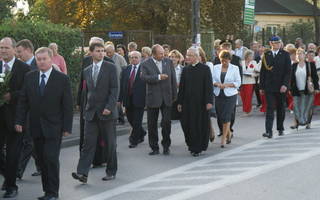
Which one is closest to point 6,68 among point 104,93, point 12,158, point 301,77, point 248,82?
point 12,158

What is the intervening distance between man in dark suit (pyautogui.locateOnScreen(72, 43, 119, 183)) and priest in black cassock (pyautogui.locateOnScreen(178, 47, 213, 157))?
2.53 metres

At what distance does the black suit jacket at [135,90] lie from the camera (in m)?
13.3

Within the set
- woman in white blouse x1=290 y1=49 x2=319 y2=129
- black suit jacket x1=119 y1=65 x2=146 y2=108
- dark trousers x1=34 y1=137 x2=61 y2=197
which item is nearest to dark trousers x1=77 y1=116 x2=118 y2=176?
dark trousers x1=34 y1=137 x2=61 y2=197

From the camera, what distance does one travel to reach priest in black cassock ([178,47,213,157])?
11.9 m

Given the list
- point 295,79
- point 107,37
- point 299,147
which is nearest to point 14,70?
point 299,147

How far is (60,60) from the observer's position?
13594mm

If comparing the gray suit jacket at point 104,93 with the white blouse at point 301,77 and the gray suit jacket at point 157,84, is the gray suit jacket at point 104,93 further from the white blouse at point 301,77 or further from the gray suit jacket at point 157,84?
the white blouse at point 301,77

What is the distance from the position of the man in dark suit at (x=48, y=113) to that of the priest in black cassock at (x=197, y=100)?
12.6 feet

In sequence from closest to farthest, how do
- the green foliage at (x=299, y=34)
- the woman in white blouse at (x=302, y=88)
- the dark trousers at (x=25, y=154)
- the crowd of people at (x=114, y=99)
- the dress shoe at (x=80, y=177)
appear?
the crowd of people at (x=114, y=99)
the dress shoe at (x=80, y=177)
the dark trousers at (x=25, y=154)
the woman in white blouse at (x=302, y=88)
the green foliage at (x=299, y=34)

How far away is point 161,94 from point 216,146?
1649 mm

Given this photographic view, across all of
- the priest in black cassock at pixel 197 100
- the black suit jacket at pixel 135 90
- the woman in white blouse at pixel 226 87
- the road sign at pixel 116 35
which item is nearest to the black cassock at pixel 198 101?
the priest in black cassock at pixel 197 100

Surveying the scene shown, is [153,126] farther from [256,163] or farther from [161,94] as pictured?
[256,163]

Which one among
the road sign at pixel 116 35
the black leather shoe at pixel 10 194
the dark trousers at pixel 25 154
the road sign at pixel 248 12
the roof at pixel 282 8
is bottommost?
the black leather shoe at pixel 10 194

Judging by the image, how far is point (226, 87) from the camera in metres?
13.0
